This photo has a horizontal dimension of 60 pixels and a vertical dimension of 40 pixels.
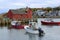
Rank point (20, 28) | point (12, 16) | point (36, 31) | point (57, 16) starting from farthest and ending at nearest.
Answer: point (57, 16) → point (12, 16) → point (20, 28) → point (36, 31)

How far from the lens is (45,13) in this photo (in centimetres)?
14188

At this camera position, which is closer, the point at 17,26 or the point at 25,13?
the point at 17,26

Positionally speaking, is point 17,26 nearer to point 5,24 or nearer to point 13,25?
point 13,25

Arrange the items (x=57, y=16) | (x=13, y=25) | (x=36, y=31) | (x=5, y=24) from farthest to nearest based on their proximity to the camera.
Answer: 1. (x=57, y=16)
2. (x=5, y=24)
3. (x=13, y=25)
4. (x=36, y=31)

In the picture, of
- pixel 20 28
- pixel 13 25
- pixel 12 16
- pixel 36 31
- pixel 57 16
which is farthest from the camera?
pixel 57 16

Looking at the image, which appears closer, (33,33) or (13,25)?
(33,33)

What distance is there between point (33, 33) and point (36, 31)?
981mm

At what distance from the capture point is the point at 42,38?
114ft

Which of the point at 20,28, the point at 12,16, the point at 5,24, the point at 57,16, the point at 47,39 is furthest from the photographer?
the point at 57,16

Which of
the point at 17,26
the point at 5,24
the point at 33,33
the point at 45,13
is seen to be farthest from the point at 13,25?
the point at 45,13

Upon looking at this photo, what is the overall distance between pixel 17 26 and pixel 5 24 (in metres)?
11.0

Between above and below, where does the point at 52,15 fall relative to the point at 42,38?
below

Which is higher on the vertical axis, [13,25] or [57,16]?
[13,25]

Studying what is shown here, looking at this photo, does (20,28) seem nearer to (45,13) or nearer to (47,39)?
(47,39)
